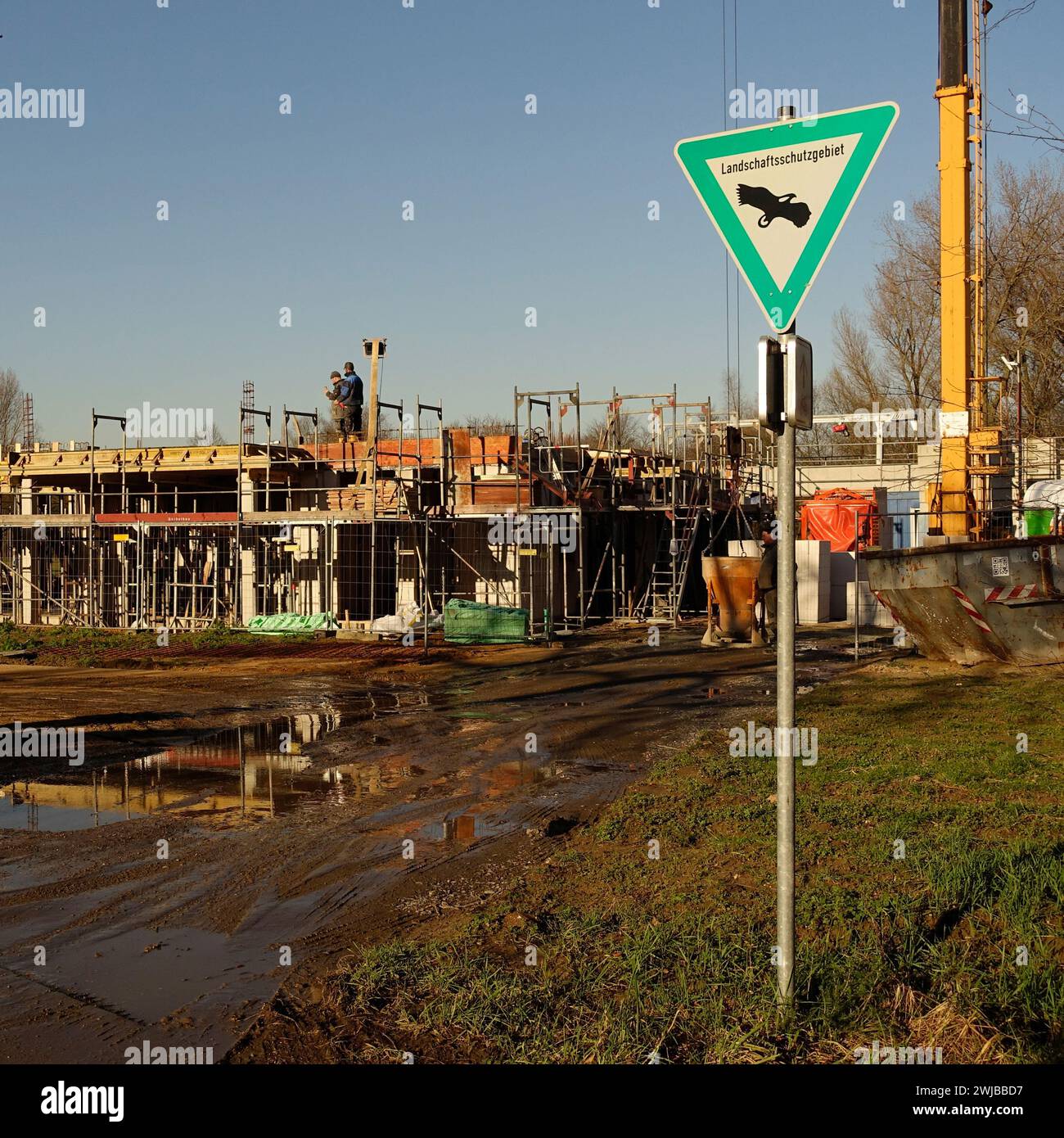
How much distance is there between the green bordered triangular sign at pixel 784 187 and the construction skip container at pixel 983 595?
1223cm

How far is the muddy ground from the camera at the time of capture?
5562 mm

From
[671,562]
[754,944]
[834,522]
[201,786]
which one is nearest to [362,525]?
[671,562]

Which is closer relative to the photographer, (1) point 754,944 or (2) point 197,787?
(1) point 754,944

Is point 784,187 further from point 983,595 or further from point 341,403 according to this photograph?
point 341,403

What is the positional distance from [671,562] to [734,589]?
7.13 meters

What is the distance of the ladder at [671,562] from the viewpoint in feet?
90.8

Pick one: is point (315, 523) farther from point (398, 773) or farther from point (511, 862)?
point (511, 862)

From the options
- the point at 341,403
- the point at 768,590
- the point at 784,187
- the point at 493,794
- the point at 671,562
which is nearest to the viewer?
the point at 784,187

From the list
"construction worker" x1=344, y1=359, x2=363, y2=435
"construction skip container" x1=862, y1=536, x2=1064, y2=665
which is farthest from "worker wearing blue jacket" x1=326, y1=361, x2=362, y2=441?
"construction skip container" x1=862, y1=536, x2=1064, y2=665

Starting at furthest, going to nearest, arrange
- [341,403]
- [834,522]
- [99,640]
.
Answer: [834,522] < [341,403] < [99,640]

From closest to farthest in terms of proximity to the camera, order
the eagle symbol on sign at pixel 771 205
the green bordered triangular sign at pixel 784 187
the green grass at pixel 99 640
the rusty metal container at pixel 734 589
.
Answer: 1. the green bordered triangular sign at pixel 784 187
2. the eagle symbol on sign at pixel 771 205
3. the rusty metal container at pixel 734 589
4. the green grass at pixel 99 640

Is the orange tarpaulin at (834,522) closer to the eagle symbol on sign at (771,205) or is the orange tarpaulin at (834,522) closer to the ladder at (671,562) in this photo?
the ladder at (671,562)

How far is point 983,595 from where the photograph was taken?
16.1 metres

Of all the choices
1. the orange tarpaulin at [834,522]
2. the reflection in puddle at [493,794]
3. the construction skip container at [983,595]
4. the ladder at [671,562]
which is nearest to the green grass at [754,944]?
the reflection in puddle at [493,794]
